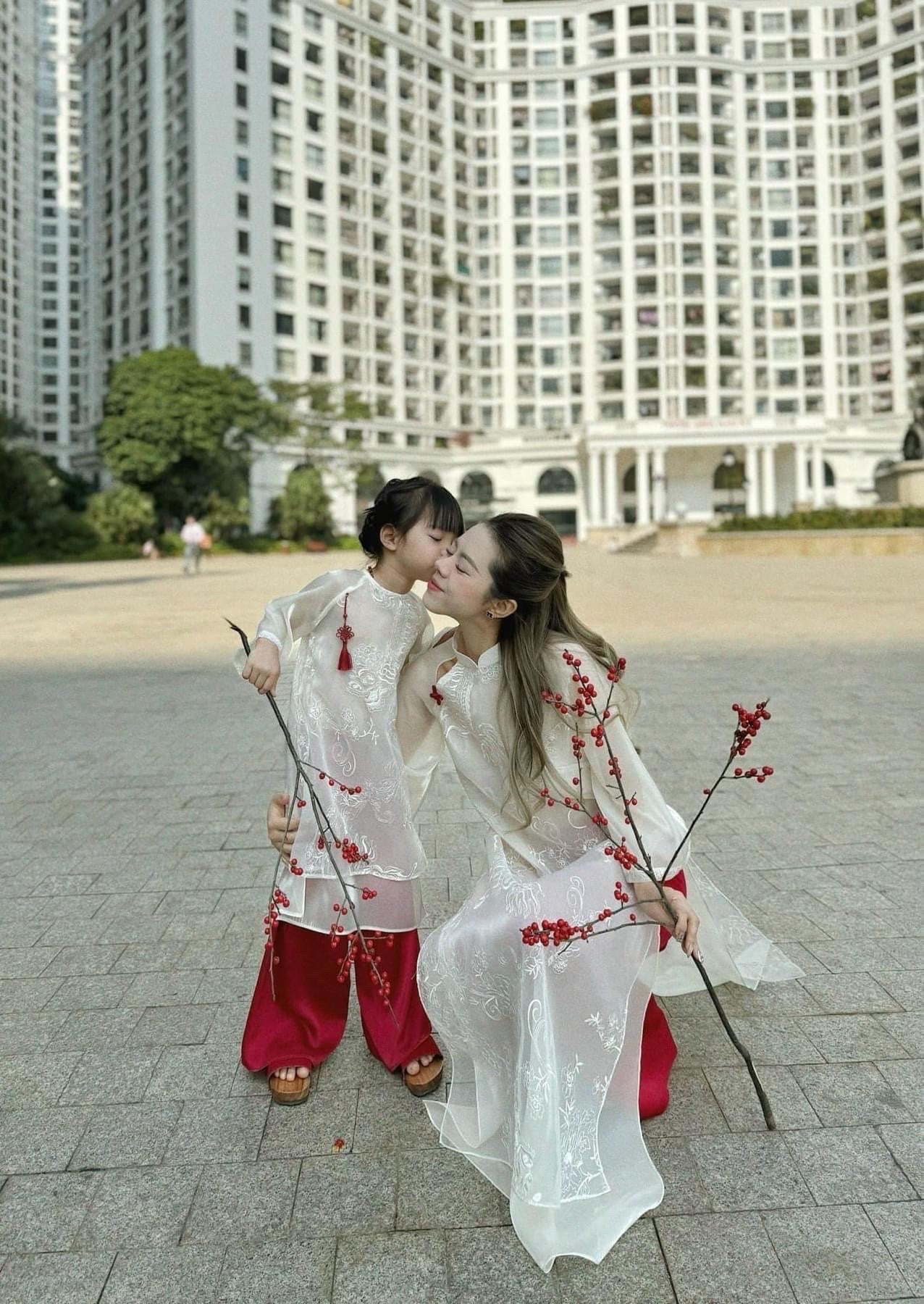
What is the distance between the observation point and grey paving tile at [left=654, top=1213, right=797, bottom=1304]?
1.88m

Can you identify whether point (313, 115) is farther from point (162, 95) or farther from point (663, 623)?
point (663, 623)

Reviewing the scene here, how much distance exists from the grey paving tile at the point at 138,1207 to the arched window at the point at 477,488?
240 feet

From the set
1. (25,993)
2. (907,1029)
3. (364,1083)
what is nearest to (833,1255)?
(907,1029)

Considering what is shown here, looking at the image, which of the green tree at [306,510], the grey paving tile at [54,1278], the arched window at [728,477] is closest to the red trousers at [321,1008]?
the grey paving tile at [54,1278]

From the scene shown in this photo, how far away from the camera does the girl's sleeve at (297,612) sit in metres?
2.60

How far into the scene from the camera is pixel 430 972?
8.20 feet

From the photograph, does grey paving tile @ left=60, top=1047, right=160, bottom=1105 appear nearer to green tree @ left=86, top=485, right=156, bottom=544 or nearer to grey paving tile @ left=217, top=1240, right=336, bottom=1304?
grey paving tile @ left=217, top=1240, right=336, bottom=1304

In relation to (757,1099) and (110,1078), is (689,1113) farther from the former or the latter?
(110,1078)

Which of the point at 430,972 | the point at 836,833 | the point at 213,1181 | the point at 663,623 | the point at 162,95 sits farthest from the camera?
the point at 162,95

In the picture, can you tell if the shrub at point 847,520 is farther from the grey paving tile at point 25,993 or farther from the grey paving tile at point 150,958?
the grey paving tile at point 25,993

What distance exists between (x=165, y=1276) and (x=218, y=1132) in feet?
1.71

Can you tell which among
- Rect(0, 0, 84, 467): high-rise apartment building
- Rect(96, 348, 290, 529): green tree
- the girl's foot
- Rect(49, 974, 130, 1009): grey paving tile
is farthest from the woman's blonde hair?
Rect(0, 0, 84, 467): high-rise apartment building

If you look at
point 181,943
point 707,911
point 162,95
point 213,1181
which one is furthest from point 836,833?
point 162,95

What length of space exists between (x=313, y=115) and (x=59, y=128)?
214 ft
